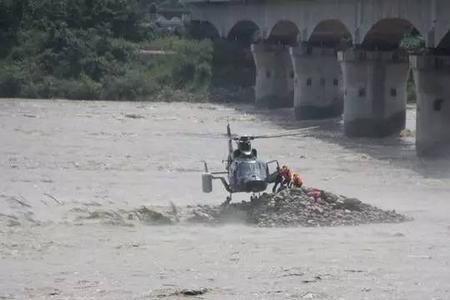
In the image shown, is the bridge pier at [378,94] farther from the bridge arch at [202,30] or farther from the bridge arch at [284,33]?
the bridge arch at [202,30]

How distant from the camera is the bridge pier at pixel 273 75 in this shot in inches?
2788

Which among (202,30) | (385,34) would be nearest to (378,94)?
(385,34)

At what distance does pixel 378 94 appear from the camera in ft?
165

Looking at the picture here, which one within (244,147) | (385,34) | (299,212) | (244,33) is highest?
(385,34)

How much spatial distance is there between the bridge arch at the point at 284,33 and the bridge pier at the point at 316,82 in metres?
5.99

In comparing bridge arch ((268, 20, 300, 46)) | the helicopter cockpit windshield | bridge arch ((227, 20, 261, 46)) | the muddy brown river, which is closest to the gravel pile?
the muddy brown river

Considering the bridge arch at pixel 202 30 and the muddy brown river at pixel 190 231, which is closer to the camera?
the muddy brown river at pixel 190 231

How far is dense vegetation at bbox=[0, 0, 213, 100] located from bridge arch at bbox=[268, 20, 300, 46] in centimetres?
857

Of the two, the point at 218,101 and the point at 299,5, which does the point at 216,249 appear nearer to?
the point at 299,5

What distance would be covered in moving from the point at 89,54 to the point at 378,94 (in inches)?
1310

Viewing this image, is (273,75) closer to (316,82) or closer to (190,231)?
(316,82)

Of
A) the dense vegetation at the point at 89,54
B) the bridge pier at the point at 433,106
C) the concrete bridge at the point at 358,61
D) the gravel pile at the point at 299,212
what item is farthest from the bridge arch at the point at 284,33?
the gravel pile at the point at 299,212

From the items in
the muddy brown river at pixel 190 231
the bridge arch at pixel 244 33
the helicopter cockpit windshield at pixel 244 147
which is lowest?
the muddy brown river at pixel 190 231

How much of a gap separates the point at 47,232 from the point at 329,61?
40.2 meters
